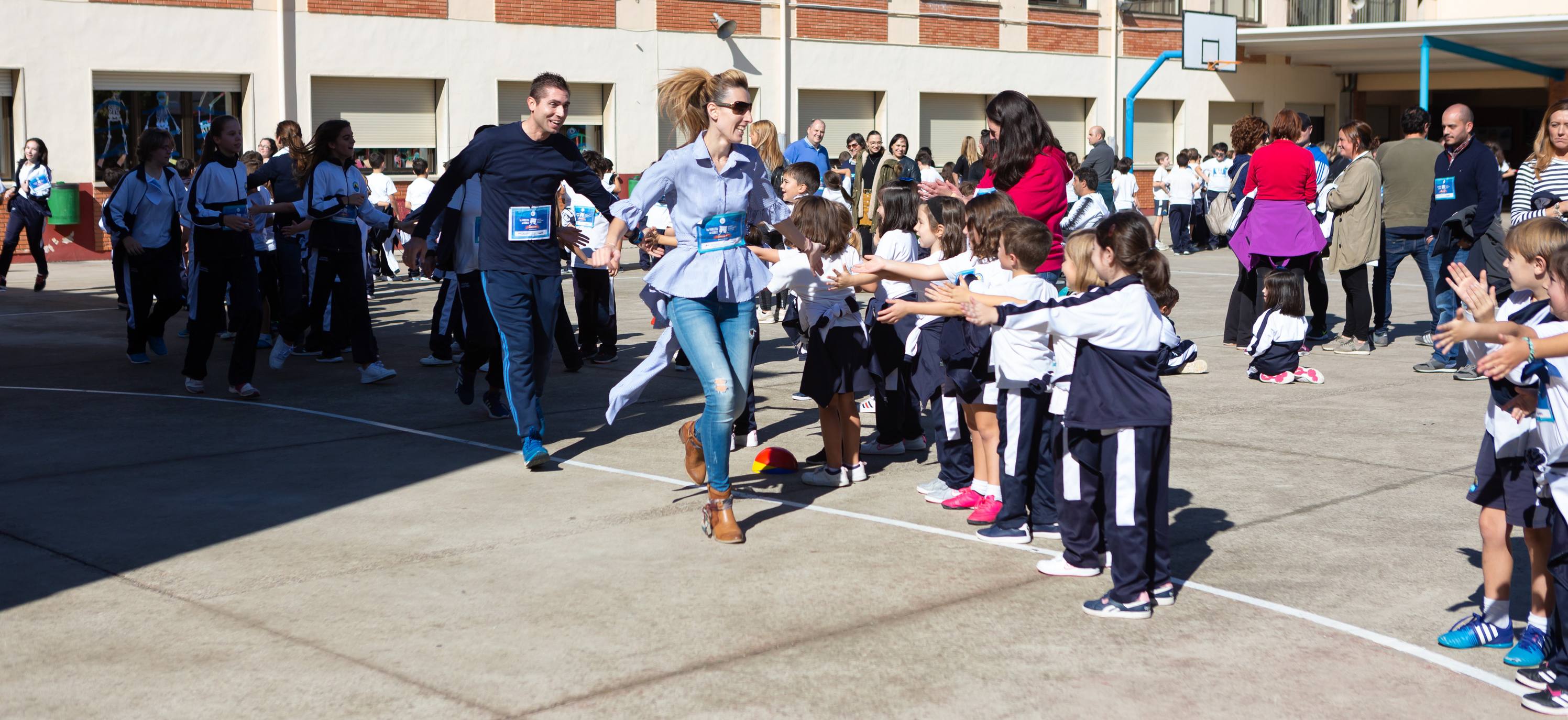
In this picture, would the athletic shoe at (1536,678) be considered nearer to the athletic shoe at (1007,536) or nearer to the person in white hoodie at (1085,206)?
the athletic shoe at (1007,536)

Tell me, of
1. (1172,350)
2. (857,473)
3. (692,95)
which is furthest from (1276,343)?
(692,95)

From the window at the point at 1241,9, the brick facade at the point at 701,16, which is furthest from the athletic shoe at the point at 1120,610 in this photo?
the window at the point at 1241,9

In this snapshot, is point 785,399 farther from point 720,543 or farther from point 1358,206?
point 1358,206

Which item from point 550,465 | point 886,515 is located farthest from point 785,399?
point 886,515

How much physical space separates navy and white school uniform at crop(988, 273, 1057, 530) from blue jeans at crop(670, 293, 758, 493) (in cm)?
105

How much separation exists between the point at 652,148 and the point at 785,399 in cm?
1959

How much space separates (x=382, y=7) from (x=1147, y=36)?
65.1ft

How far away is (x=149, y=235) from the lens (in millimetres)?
11117

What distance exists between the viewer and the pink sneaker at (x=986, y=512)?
A: 6.31m

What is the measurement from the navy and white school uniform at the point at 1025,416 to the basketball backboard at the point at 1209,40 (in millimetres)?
31466

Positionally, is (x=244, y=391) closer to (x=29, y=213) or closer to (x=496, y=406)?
(x=496, y=406)

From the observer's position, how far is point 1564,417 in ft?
13.7

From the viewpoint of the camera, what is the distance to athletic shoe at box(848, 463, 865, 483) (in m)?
7.21

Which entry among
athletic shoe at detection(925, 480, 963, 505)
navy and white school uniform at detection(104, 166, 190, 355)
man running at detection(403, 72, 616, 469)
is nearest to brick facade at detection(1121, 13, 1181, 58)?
navy and white school uniform at detection(104, 166, 190, 355)
